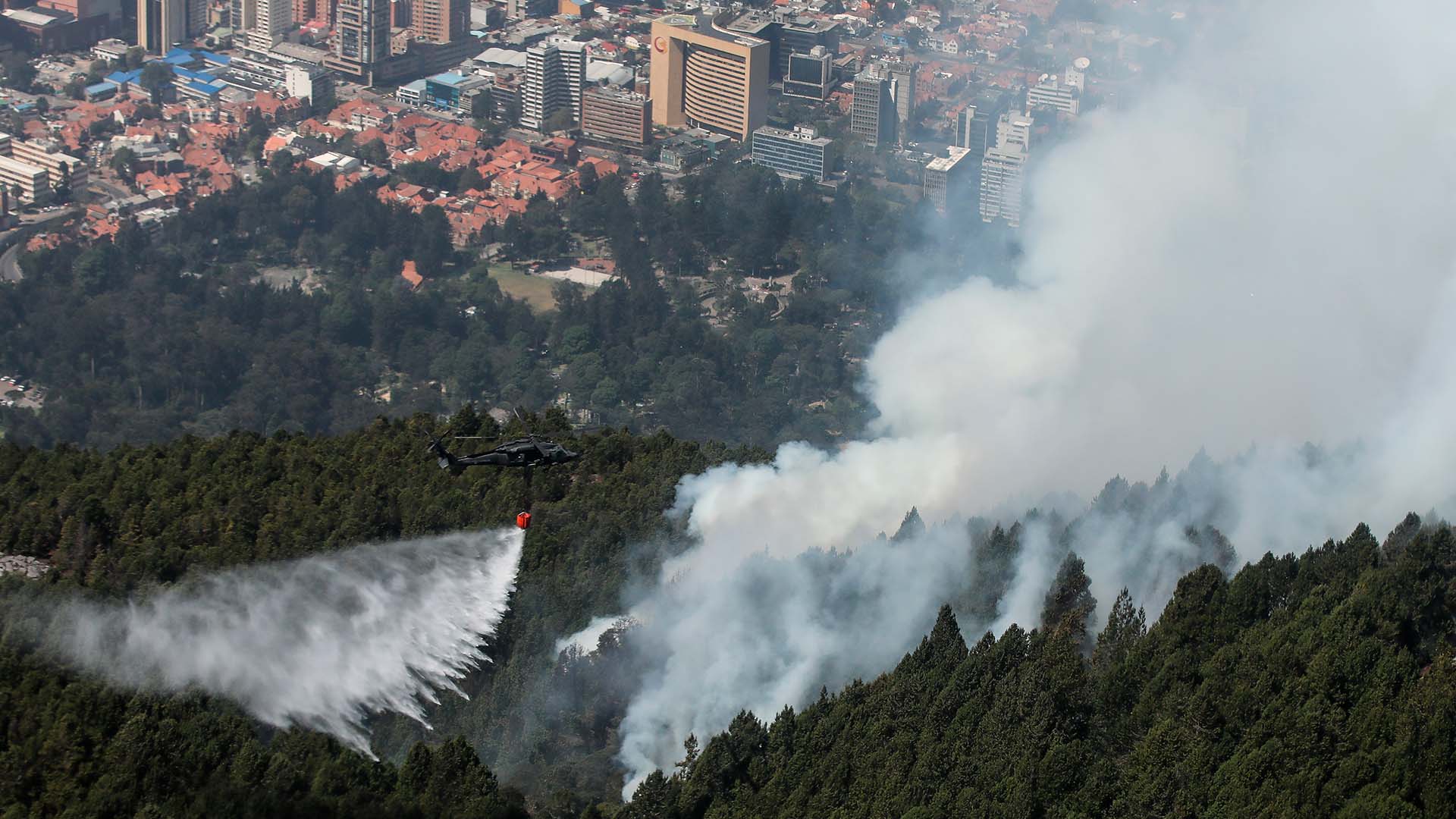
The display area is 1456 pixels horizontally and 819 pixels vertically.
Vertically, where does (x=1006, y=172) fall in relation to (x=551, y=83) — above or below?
above

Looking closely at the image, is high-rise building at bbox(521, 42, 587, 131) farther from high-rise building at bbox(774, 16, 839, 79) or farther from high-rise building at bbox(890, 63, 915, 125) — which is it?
high-rise building at bbox(890, 63, 915, 125)

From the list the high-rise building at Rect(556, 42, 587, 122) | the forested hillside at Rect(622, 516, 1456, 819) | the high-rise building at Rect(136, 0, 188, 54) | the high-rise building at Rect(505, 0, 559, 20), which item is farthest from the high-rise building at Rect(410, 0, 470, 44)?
the forested hillside at Rect(622, 516, 1456, 819)

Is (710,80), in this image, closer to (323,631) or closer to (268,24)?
(268,24)

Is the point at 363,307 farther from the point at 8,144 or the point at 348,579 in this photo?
the point at 348,579

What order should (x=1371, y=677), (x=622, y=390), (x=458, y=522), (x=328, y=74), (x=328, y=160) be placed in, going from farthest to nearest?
(x=328, y=74) → (x=328, y=160) → (x=622, y=390) → (x=458, y=522) → (x=1371, y=677)

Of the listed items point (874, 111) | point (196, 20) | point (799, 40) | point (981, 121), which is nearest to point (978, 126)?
point (981, 121)

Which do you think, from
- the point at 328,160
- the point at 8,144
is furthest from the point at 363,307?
the point at 8,144

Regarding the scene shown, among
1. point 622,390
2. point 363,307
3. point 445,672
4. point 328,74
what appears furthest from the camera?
point 328,74
